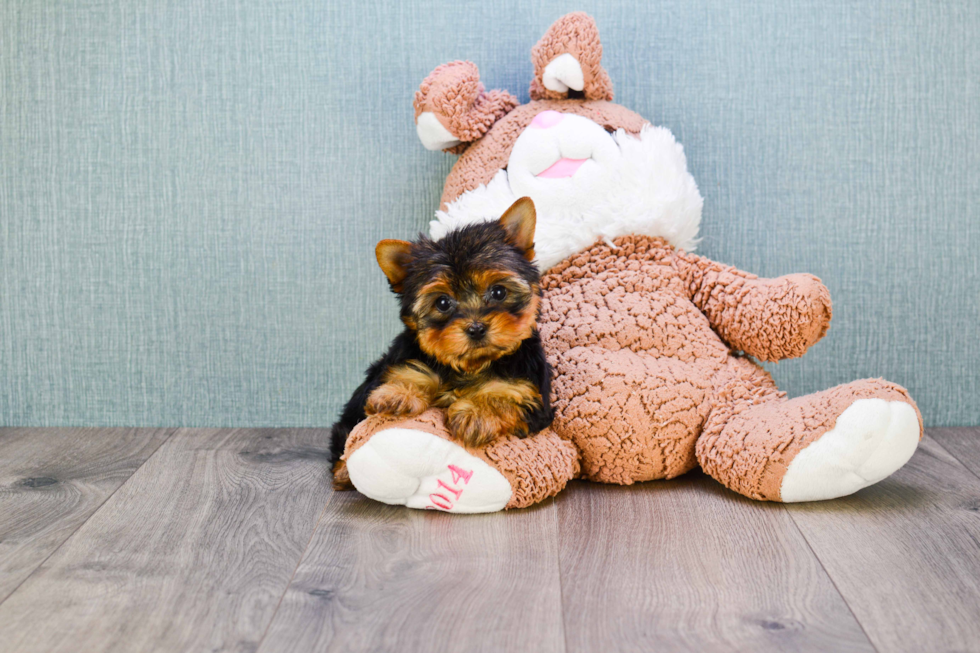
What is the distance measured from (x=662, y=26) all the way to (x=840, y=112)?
1.81 feet

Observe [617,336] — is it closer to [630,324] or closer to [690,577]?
[630,324]

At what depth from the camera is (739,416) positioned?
67.7 inches

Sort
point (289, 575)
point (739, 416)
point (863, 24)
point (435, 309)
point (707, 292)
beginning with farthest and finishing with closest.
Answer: point (863, 24), point (707, 292), point (739, 416), point (435, 309), point (289, 575)

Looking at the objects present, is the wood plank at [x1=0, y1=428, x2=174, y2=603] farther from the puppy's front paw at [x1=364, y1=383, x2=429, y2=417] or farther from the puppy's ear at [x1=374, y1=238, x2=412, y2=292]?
the puppy's ear at [x1=374, y1=238, x2=412, y2=292]

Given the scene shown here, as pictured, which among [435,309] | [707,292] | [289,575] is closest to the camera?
[289,575]

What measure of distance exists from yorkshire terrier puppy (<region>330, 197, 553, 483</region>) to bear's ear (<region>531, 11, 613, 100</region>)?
484 mm

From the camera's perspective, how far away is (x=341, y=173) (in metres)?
2.21

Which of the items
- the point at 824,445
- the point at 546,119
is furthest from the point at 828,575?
the point at 546,119

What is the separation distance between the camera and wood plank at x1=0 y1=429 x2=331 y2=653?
119cm

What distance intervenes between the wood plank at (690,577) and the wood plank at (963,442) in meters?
0.68

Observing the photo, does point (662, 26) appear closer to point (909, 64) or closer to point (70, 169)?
point (909, 64)

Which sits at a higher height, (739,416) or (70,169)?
(70,169)

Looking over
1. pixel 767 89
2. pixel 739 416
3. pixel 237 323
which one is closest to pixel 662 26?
pixel 767 89

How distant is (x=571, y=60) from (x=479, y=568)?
1.19 m
